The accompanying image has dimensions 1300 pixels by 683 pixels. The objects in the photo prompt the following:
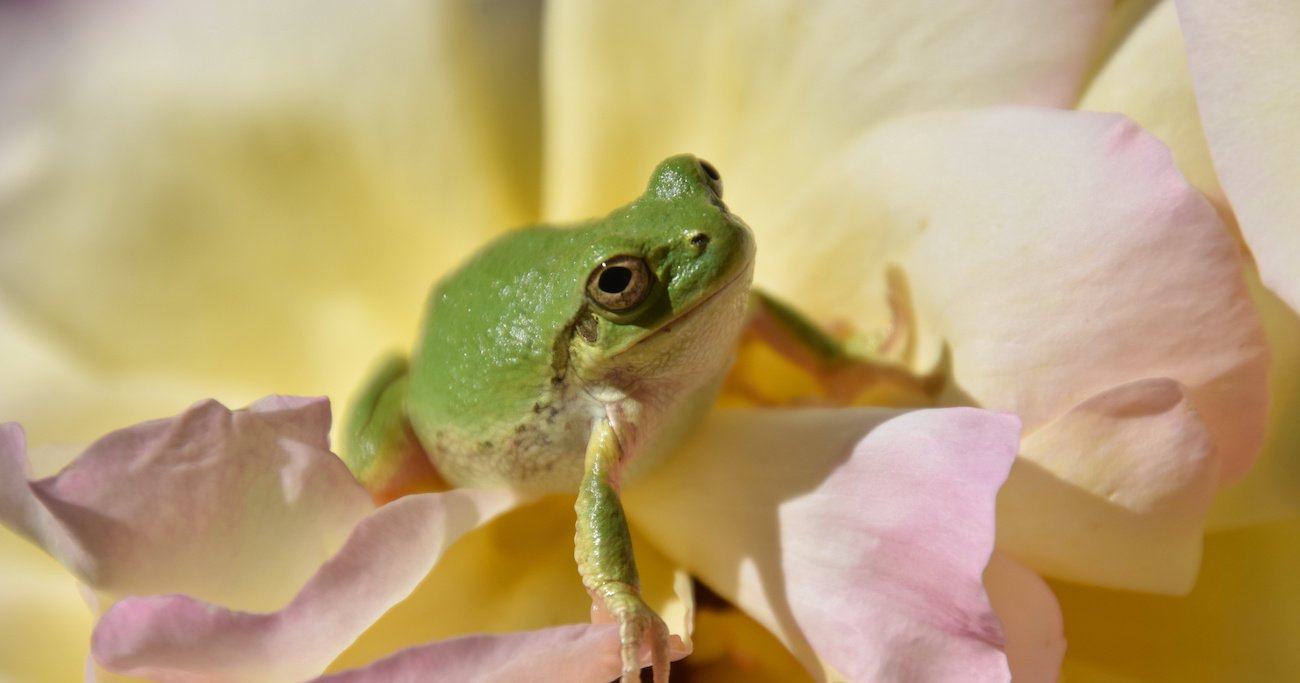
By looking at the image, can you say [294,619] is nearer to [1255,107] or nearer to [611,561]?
[611,561]

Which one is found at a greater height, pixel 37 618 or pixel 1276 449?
pixel 37 618

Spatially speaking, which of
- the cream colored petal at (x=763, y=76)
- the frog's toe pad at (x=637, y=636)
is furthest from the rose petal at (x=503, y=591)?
the cream colored petal at (x=763, y=76)

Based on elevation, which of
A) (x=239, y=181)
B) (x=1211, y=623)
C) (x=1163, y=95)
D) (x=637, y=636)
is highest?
(x=239, y=181)

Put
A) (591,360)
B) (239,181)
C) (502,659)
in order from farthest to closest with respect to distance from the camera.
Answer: (239,181) < (591,360) < (502,659)

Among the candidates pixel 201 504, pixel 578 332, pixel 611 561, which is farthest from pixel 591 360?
pixel 201 504

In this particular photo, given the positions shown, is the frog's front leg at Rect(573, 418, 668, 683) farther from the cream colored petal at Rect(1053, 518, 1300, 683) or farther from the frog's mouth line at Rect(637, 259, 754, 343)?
the cream colored petal at Rect(1053, 518, 1300, 683)

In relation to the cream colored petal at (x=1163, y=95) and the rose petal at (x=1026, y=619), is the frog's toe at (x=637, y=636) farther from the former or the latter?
the cream colored petal at (x=1163, y=95)

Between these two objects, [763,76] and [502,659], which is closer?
[502,659]
